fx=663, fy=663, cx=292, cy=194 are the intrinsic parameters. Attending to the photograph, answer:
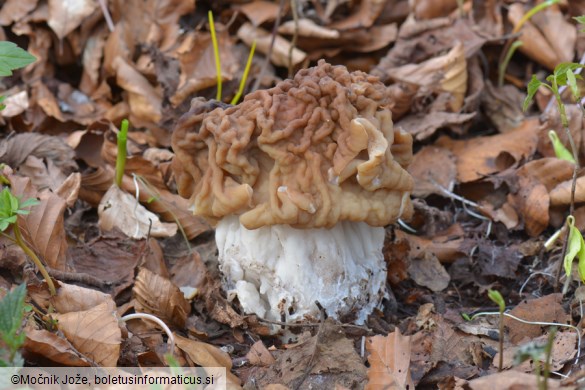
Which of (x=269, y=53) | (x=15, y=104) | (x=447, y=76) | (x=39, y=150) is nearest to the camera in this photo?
(x=39, y=150)

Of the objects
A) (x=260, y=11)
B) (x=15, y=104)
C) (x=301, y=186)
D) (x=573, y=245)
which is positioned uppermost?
(x=301, y=186)

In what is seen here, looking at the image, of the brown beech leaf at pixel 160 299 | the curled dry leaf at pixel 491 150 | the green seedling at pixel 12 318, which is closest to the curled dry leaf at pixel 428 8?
the curled dry leaf at pixel 491 150

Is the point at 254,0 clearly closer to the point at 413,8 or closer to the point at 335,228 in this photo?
the point at 413,8

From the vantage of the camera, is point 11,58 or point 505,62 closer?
point 11,58

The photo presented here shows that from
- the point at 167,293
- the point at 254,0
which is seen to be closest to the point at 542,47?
the point at 254,0

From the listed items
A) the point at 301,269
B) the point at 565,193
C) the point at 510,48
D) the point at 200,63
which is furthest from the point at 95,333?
the point at 510,48

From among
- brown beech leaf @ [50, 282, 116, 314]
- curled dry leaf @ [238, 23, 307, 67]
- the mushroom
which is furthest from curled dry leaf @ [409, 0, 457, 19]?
brown beech leaf @ [50, 282, 116, 314]

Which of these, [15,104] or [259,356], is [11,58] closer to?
[259,356]

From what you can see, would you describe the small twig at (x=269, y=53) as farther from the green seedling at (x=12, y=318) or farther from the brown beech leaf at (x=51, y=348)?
the green seedling at (x=12, y=318)
